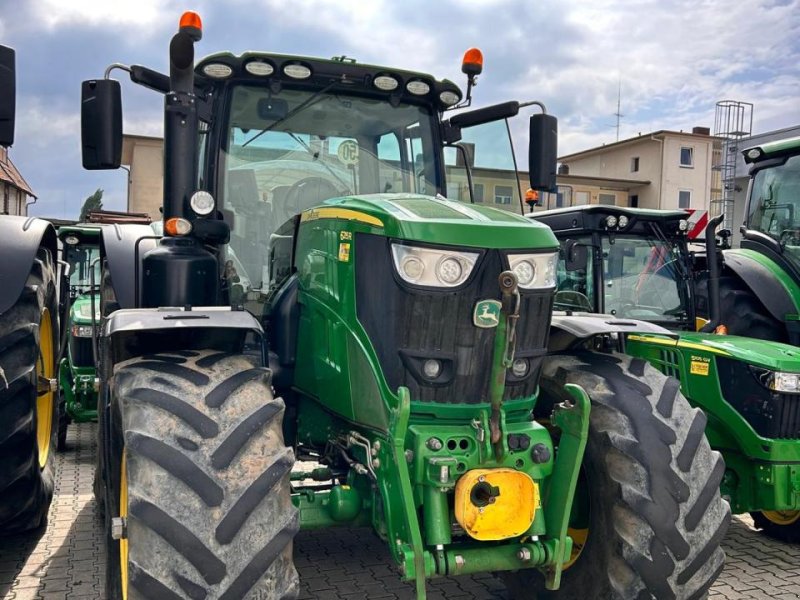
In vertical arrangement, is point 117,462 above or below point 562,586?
above

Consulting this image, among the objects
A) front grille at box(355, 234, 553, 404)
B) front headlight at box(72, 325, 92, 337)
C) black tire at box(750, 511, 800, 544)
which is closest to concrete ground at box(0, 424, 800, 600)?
black tire at box(750, 511, 800, 544)

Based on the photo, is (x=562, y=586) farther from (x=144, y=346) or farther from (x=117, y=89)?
(x=117, y=89)

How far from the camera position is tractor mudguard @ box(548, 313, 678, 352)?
11.1 ft

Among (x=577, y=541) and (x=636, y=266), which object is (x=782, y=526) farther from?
(x=577, y=541)

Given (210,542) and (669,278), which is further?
(669,278)

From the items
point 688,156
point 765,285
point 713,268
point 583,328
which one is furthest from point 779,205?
point 688,156

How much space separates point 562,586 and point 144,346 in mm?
2053

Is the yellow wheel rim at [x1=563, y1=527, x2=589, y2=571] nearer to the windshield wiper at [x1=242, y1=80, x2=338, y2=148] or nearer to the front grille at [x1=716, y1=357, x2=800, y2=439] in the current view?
the front grille at [x1=716, y1=357, x2=800, y2=439]

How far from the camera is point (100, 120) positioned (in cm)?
327

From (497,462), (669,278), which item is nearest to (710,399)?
(669,278)

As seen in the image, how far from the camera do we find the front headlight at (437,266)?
278 cm

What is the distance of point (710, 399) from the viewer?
4941mm

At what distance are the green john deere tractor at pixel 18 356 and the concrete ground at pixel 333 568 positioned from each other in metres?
0.30

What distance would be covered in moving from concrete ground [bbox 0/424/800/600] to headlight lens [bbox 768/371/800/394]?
1074 millimetres
